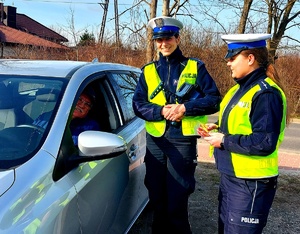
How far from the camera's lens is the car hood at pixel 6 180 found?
1556mm

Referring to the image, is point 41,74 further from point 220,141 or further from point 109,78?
point 220,141

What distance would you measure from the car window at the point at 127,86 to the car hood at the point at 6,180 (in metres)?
1.54

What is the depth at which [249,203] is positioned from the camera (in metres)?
2.17

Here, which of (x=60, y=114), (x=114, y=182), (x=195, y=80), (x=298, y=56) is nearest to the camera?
(x=60, y=114)

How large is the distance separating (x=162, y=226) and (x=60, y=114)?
150cm

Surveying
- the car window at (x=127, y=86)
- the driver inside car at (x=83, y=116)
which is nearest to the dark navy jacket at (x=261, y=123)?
the driver inside car at (x=83, y=116)

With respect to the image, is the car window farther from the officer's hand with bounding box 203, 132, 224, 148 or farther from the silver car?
the officer's hand with bounding box 203, 132, 224, 148

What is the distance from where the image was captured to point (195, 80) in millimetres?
2775

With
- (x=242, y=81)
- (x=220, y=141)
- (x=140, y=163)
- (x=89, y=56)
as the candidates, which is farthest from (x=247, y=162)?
(x=89, y=56)

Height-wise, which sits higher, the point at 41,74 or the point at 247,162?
the point at 41,74

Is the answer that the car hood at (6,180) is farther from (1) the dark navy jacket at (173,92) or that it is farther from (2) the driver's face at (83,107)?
(1) the dark navy jacket at (173,92)

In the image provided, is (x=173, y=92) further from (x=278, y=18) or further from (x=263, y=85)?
(x=278, y=18)

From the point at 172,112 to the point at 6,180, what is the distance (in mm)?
1361

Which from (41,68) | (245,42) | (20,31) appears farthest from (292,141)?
(20,31)
